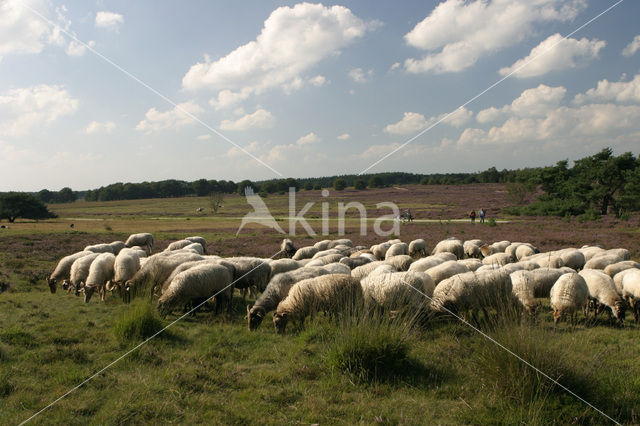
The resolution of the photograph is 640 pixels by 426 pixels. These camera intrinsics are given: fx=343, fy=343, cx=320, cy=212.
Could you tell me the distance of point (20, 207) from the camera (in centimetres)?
6116

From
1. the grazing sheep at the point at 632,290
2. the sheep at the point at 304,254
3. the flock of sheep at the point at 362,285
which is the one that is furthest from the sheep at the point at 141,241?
the grazing sheep at the point at 632,290

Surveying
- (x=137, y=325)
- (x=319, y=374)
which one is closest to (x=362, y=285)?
(x=319, y=374)

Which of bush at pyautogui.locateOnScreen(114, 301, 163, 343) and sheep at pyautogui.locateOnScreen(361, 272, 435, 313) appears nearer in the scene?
bush at pyautogui.locateOnScreen(114, 301, 163, 343)

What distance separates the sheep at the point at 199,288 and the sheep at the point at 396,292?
4.51m

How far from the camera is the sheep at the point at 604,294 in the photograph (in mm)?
9047

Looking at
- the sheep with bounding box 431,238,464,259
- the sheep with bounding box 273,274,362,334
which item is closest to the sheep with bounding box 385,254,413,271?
the sheep with bounding box 431,238,464,259

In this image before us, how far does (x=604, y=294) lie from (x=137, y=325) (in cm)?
1218

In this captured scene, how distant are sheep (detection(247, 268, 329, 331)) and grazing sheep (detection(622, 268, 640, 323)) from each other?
870 cm

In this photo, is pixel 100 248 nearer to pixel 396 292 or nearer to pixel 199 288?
pixel 199 288

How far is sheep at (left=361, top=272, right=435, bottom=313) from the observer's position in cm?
828

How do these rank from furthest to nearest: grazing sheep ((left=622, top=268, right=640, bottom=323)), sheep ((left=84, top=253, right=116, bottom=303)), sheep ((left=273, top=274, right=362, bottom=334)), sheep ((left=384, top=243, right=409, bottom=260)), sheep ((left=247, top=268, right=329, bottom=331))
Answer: sheep ((left=384, top=243, right=409, bottom=260)), sheep ((left=84, top=253, right=116, bottom=303)), grazing sheep ((left=622, top=268, right=640, bottom=323)), sheep ((left=247, top=268, right=329, bottom=331)), sheep ((left=273, top=274, right=362, bottom=334))

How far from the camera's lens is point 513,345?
204 inches

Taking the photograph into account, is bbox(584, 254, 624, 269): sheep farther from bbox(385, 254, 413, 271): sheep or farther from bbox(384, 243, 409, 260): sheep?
bbox(384, 243, 409, 260): sheep

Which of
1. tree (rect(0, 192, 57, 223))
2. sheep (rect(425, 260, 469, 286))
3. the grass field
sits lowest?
the grass field
